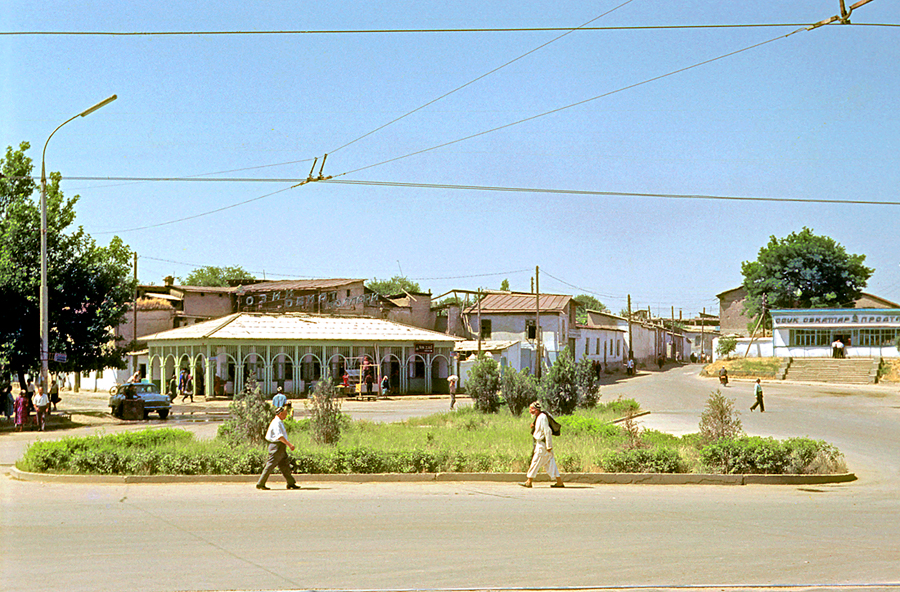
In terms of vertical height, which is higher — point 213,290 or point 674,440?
point 213,290

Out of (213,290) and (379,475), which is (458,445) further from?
(213,290)

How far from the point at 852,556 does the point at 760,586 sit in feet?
6.31

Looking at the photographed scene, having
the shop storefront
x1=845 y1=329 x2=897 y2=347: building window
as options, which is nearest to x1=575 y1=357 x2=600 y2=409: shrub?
the shop storefront

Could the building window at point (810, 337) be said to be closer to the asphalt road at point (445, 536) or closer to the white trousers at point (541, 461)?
the asphalt road at point (445, 536)

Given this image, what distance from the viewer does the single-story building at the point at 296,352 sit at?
151ft

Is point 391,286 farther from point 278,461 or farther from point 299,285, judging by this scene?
point 278,461

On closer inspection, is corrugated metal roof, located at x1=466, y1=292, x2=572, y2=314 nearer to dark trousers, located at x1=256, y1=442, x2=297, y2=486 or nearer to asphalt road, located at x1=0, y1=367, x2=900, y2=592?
asphalt road, located at x1=0, y1=367, x2=900, y2=592

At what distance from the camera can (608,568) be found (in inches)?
323

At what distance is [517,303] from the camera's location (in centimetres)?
6738

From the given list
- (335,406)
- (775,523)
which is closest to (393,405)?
(335,406)

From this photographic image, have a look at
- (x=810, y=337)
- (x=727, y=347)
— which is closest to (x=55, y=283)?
(x=727, y=347)

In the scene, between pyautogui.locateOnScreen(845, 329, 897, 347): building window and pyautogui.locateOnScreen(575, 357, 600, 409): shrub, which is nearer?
pyautogui.locateOnScreen(575, 357, 600, 409): shrub

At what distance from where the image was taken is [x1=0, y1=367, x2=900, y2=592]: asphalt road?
7.78 m

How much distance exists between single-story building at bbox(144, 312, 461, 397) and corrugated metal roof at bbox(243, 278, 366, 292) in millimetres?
5836
